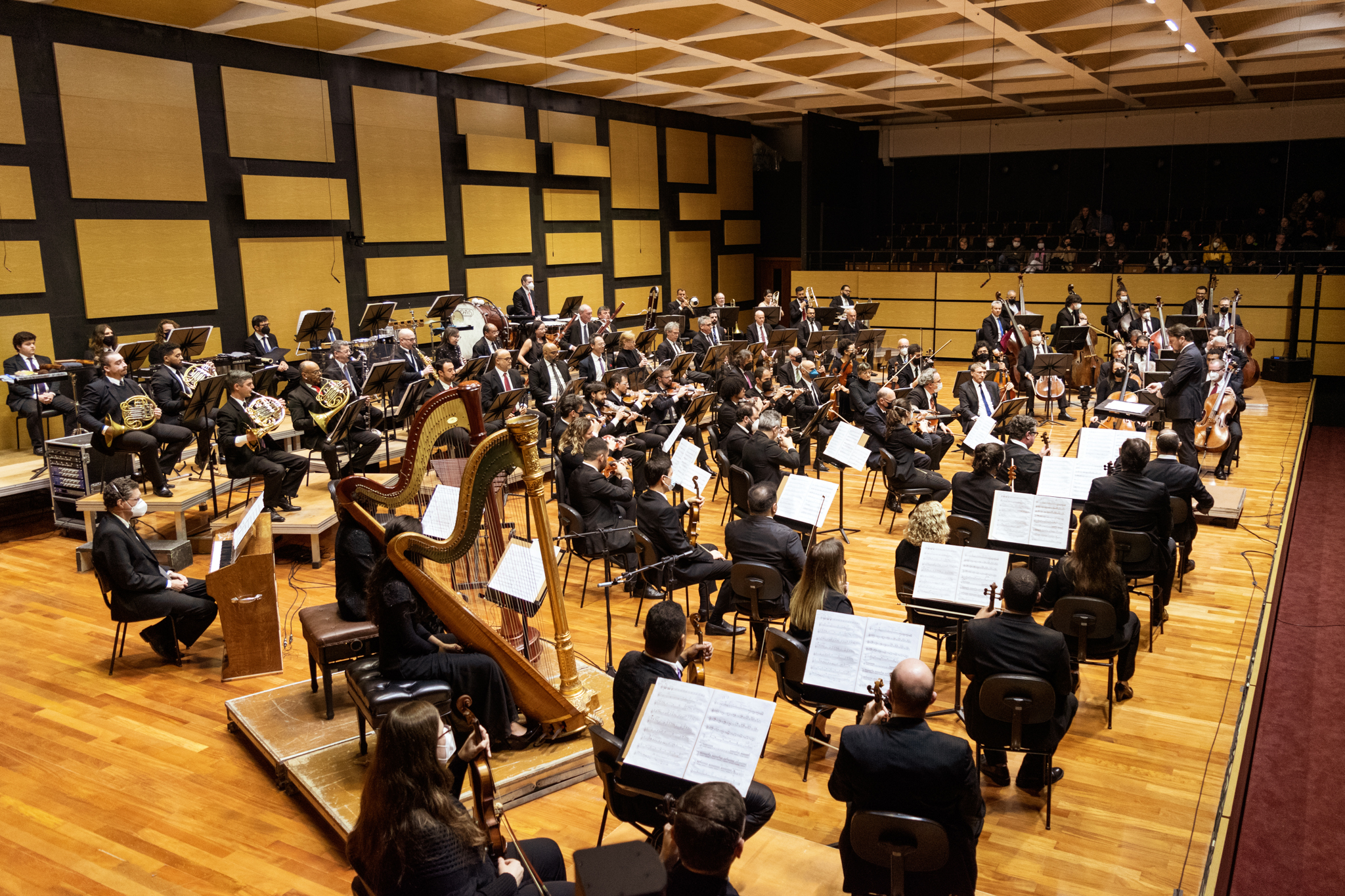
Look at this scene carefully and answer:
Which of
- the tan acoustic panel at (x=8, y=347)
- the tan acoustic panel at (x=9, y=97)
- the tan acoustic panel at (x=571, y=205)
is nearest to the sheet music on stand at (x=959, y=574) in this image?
the tan acoustic panel at (x=8, y=347)

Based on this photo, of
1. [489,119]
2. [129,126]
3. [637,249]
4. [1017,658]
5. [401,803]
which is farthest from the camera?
[637,249]

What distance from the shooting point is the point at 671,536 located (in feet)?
20.9

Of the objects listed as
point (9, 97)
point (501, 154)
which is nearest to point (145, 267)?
point (9, 97)

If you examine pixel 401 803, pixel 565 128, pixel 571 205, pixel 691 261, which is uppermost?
pixel 565 128

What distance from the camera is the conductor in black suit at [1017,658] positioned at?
4.25 metres

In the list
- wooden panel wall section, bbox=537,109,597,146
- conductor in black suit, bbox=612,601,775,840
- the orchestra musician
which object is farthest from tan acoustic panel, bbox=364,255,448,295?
conductor in black suit, bbox=612,601,775,840

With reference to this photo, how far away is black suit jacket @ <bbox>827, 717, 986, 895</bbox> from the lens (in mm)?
3260

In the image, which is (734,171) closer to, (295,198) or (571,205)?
(571,205)

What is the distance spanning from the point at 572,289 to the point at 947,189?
428 inches

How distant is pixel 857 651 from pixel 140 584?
4.55m

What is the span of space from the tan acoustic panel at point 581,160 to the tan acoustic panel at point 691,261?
9.14 feet

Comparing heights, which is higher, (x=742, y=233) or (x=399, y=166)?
(x=399, y=166)

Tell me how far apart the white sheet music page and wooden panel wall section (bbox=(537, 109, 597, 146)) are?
1378 cm

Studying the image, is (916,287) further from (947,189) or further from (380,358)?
(380,358)
